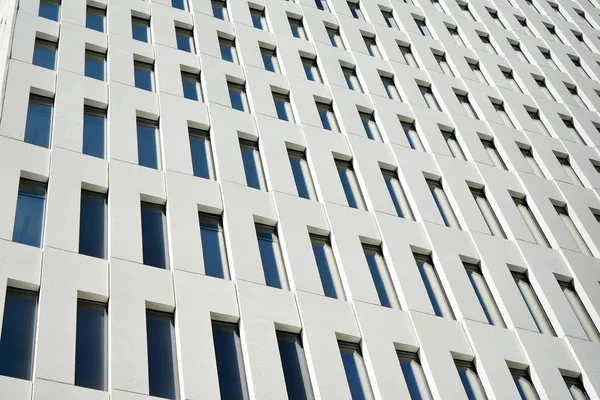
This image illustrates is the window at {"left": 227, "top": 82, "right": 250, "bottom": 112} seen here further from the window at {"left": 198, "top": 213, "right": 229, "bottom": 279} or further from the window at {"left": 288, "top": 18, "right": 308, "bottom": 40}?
the window at {"left": 198, "top": 213, "right": 229, "bottom": 279}

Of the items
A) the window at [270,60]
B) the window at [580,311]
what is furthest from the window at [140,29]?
the window at [580,311]

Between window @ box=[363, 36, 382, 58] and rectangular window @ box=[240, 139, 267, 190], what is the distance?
367 inches

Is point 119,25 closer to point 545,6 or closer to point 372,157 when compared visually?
point 372,157

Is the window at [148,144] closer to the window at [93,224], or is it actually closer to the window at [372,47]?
the window at [93,224]

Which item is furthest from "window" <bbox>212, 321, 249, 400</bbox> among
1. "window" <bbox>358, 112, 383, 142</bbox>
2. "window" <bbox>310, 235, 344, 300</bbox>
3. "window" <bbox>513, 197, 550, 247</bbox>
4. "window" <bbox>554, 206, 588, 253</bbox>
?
"window" <bbox>554, 206, 588, 253</bbox>

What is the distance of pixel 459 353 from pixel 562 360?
3177 mm

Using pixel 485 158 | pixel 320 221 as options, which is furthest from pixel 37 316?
pixel 485 158

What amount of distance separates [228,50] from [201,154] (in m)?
6.46

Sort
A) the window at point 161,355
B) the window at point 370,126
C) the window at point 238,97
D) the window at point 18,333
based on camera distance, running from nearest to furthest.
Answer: the window at point 18,333 < the window at point 161,355 < the window at point 238,97 < the window at point 370,126

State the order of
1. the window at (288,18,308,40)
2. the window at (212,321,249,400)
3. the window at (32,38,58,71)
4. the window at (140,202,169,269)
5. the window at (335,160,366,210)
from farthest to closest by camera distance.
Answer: the window at (288,18,308,40)
the window at (335,160,366,210)
the window at (32,38,58,71)
the window at (140,202,169,269)
the window at (212,321,249,400)

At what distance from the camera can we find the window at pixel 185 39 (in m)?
26.7

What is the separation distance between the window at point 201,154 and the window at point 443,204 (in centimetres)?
713

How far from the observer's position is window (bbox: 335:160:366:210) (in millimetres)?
23266

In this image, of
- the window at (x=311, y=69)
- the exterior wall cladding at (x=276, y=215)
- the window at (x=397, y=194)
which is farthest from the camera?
the window at (x=311, y=69)
